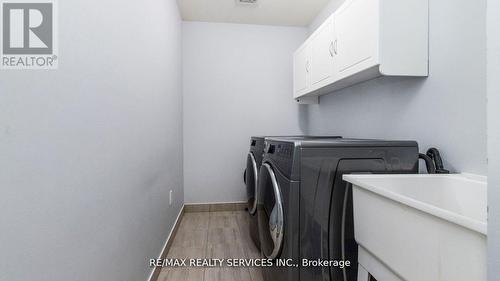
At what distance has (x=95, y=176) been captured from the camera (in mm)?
811

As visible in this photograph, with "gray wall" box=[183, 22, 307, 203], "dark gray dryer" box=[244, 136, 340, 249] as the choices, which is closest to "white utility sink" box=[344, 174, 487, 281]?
"dark gray dryer" box=[244, 136, 340, 249]

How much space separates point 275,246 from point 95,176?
874 mm

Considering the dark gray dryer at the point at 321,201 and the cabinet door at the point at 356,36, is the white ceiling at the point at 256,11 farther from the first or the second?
the dark gray dryer at the point at 321,201

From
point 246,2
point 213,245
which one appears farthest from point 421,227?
point 246,2

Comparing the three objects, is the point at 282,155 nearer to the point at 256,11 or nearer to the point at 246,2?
the point at 246,2

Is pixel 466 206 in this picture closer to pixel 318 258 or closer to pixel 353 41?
pixel 318 258

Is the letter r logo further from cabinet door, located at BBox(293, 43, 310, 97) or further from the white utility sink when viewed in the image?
cabinet door, located at BBox(293, 43, 310, 97)

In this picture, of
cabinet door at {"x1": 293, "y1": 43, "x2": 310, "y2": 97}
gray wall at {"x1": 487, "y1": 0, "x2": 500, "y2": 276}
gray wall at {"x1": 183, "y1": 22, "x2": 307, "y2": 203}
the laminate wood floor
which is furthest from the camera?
gray wall at {"x1": 183, "y1": 22, "x2": 307, "y2": 203}

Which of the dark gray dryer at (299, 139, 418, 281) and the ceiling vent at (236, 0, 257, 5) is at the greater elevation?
the ceiling vent at (236, 0, 257, 5)

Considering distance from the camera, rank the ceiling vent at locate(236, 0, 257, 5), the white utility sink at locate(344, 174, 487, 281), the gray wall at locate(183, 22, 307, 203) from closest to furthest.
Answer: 1. the white utility sink at locate(344, 174, 487, 281)
2. the ceiling vent at locate(236, 0, 257, 5)
3. the gray wall at locate(183, 22, 307, 203)

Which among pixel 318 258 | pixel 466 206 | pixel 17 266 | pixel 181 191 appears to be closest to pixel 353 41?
pixel 466 206

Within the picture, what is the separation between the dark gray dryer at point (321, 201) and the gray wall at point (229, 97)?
1857 millimetres

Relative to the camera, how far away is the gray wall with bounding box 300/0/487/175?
0.99m

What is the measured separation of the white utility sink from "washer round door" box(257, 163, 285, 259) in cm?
35
